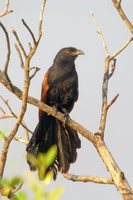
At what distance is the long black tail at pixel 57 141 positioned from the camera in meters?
5.24

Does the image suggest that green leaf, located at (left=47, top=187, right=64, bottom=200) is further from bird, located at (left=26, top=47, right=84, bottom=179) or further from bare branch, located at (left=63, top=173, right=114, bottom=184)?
bird, located at (left=26, top=47, right=84, bottom=179)

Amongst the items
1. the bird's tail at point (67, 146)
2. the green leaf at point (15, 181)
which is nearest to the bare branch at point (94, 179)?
the bird's tail at point (67, 146)

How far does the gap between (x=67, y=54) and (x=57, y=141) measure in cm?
171

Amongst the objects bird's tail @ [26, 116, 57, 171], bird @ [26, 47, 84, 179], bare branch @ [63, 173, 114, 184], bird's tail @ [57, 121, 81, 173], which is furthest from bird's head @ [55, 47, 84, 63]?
bare branch @ [63, 173, 114, 184]

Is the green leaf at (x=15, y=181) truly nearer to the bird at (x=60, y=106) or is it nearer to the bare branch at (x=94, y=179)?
the bare branch at (x=94, y=179)

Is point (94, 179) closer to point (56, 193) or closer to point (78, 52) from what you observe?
point (56, 193)

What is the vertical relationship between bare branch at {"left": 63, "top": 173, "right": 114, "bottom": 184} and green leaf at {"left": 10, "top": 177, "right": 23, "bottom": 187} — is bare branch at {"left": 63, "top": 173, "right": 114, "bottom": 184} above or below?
below

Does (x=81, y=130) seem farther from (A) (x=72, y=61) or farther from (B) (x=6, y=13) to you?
(A) (x=72, y=61)

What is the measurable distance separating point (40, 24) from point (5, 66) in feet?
2.23

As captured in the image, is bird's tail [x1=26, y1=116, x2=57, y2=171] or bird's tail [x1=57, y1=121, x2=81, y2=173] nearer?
bird's tail [x1=26, y1=116, x2=57, y2=171]

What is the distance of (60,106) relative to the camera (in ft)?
21.1

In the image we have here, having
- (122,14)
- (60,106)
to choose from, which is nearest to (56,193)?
(122,14)

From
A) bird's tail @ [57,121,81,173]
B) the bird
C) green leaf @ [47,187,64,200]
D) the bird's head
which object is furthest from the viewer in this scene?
the bird's head

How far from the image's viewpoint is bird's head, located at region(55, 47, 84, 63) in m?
6.99
